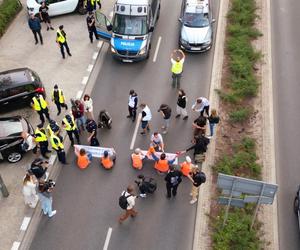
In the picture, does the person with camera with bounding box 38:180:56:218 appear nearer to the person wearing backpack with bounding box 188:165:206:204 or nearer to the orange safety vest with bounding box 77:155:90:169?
the orange safety vest with bounding box 77:155:90:169

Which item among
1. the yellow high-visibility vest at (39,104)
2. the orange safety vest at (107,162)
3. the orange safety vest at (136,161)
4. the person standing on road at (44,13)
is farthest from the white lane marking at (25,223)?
the person standing on road at (44,13)

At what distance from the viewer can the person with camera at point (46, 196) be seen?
1364 cm

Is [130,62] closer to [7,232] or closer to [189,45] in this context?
[189,45]

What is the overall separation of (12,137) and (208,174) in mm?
7063

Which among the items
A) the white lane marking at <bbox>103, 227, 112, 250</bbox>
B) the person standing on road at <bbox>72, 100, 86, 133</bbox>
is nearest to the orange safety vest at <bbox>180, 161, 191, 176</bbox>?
the white lane marking at <bbox>103, 227, 112, 250</bbox>

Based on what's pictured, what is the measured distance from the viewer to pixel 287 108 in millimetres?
18359

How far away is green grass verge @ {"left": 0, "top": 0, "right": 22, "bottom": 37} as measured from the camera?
73.9 ft

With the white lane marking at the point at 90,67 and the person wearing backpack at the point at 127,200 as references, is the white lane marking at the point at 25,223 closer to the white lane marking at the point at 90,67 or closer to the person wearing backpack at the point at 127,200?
the person wearing backpack at the point at 127,200

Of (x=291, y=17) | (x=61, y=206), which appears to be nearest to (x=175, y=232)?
(x=61, y=206)

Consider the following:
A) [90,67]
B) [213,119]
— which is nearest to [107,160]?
[213,119]

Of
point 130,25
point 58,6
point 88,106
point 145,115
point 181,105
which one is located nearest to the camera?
point 145,115

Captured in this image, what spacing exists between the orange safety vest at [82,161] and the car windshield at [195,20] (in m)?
8.96

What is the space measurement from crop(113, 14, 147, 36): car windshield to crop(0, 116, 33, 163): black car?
6844 millimetres

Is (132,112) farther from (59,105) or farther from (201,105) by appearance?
(59,105)
